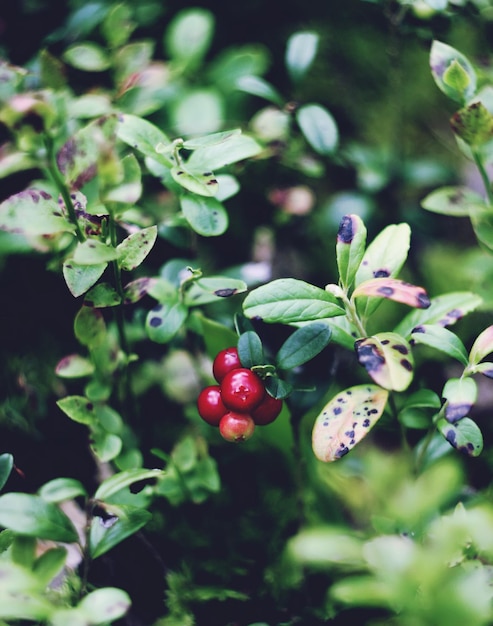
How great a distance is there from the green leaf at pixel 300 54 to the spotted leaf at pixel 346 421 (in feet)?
2.54

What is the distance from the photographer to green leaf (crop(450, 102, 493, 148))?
2.93ft

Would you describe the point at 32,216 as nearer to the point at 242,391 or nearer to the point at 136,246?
the point at 136,246

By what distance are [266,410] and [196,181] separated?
346 millimetres

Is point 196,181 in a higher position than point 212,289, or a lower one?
higher

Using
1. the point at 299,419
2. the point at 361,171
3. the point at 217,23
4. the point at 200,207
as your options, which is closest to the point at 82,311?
the point at 200,207

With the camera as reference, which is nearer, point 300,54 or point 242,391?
point 242,391

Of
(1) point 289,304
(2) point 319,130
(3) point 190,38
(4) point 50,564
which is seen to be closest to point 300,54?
(2) point 319,130

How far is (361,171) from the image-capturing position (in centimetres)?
149

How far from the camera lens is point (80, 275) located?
32.2 inches

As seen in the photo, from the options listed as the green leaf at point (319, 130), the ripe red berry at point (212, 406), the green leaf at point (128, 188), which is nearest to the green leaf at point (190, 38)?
the green leaf at point (319, 130)

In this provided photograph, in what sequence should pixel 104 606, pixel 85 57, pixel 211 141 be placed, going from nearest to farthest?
pixel 104 606 → pixel 211 141 → pixel 85 57

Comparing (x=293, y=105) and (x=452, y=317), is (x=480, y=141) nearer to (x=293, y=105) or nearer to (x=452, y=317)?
(x=452, y=317)

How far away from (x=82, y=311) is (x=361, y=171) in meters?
0.88

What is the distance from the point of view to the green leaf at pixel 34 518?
2.33 feet
